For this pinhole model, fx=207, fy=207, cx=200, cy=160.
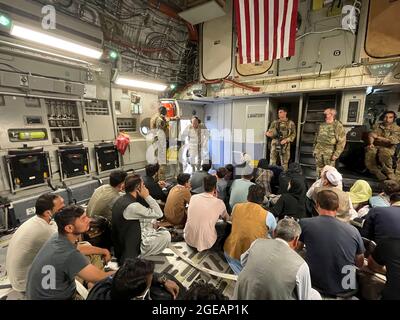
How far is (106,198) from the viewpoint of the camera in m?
2.62

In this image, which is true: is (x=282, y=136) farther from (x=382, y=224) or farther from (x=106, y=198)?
(x=106, y=198)

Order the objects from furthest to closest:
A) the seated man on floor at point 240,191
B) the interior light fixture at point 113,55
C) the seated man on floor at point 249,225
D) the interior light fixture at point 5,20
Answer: the interior light fixture at point 113,55 → the seated man on floor at point 240,191 → the interior light fixture at point 5,20 → the seated man on floor at point 249,225

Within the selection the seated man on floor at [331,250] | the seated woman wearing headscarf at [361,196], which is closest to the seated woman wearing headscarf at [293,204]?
the seated man on floor at [331,250]

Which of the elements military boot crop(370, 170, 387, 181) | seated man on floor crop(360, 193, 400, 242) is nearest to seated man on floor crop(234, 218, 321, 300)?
seated man on floor crop(360, 193, 400, 242)

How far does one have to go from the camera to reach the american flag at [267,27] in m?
3.56

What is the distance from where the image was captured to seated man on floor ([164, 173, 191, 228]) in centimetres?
300

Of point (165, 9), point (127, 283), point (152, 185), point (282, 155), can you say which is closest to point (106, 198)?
point (152, 185)

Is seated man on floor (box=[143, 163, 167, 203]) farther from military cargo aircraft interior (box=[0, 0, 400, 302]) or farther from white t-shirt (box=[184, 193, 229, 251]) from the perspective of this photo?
white t-shirt (box=[184, 193, 229, 251])

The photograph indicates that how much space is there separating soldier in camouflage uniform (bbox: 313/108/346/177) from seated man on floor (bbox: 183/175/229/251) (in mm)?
3072

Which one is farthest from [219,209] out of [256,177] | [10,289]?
[10,289]

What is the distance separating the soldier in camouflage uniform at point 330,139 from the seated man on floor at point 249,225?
3.03 metres

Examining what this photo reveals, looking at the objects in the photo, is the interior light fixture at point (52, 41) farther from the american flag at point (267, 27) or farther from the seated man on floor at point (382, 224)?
the seated man on floor at point (382, 224)

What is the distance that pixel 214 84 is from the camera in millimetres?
6082

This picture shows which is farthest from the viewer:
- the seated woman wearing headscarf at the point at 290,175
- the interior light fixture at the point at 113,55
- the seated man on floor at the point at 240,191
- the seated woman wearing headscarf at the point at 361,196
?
the interior light fixture at the point at 113,55
